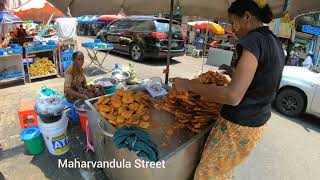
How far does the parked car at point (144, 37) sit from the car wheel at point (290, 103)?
17.1ft

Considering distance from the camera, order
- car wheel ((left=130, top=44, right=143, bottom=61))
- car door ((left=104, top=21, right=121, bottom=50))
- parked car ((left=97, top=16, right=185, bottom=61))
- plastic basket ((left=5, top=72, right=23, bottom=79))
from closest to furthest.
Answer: plastic basket ((left=5, top=72, right=23, bottom=79))
parked car ((left=97, top=16, right=185, bottom=61))
car wheel ((left=130, top=44, right=143, bottom=61))
car door ((left=104, top=21, right=121, bottom=50))

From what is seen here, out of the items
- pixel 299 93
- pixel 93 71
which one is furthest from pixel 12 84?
pixel 299 93

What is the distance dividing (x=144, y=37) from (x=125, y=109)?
7849mm

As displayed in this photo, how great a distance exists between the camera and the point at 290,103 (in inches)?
235

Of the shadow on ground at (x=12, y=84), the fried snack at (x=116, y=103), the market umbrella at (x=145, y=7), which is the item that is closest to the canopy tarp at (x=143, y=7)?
the market umbrella at (x=145, y=7)

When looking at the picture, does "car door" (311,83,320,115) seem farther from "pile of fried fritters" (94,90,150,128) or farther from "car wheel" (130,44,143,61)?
"car wheel" (130,44,143,61)

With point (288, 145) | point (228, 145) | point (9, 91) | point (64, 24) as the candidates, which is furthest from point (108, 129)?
point (64, 24)

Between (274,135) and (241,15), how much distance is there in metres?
3.88

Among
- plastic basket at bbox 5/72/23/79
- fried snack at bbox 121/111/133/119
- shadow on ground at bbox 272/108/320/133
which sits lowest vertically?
shadow on ground at bbox 272/108/320/133

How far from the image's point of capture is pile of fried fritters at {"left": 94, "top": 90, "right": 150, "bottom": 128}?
7.73 feet

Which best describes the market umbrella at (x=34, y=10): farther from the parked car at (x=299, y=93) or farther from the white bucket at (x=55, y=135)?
the parked car at (x=299, y=93)

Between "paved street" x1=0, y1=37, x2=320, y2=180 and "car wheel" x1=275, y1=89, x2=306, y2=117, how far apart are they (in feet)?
0.74

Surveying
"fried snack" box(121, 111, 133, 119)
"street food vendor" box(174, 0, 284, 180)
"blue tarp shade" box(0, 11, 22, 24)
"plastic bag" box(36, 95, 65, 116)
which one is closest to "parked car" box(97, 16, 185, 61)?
"blue tarp shade" box(0, 11, 22, 24)

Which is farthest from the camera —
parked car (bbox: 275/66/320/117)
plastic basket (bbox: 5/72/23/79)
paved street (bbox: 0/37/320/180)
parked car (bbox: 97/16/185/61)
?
parked car (bbox: 97/16/185/61)
